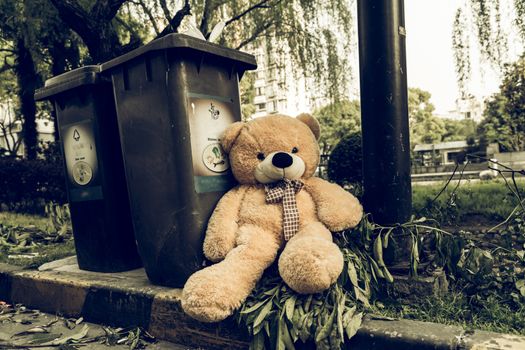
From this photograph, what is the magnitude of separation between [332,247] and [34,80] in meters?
10.4

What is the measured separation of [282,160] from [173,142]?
0.68 metres

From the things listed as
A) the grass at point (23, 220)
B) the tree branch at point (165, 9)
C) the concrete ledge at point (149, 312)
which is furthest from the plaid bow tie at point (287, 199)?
the tree branch at point (165, 9)

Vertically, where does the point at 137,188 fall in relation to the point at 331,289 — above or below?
above

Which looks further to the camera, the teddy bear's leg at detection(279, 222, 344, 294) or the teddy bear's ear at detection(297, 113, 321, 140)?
the teddy bear's ear at detection(297, 113, 321, 140)

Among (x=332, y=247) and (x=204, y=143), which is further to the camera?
(x=204, y=143)

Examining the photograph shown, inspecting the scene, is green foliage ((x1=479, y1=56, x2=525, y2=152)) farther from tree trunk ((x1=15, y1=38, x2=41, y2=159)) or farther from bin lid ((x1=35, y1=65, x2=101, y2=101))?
bin lid ((x1=35, y1=65, x2=101, y2=101))

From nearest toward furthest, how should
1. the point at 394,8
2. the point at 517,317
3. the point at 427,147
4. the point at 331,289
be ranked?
the point at 517,317 < the point at 331,289 < the point at 394,8 < the point at 427,147

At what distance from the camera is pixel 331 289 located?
7.11ft

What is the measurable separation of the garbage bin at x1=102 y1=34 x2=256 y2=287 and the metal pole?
91 cm

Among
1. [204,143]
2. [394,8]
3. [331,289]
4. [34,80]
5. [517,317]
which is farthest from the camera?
[34,80]

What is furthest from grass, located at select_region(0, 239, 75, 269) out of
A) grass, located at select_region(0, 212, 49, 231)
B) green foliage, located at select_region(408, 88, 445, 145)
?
green foliage, located at select_region(408, 88, 445, 145)

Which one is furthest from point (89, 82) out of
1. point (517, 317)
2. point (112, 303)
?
point (517, 317)

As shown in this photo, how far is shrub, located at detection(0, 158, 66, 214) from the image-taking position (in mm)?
8227

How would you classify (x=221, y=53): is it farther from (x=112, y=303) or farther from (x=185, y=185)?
(x=112, y=303)
